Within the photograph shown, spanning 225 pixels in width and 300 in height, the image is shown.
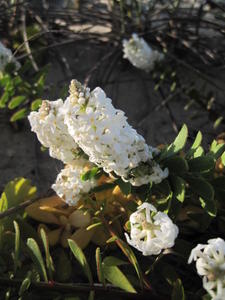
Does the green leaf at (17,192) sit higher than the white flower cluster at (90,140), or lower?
lower

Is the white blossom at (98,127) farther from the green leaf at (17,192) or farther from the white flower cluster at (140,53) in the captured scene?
the white flower cluster at (140,53)

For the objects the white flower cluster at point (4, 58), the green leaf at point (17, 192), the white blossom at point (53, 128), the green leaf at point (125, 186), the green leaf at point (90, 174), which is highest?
the white blossom at point (53, 128)

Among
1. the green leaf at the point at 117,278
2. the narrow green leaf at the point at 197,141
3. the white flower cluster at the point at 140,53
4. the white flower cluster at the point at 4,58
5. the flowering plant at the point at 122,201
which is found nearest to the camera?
the flowering plant at the point at 122,201

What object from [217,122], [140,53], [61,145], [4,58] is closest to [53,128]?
[61,145]

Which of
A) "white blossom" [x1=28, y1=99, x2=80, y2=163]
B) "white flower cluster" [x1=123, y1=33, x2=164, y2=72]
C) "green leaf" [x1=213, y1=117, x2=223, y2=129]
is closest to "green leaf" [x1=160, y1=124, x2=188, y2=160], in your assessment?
"white blossom" [x1=28, y1=99, x2=80, y2=163]

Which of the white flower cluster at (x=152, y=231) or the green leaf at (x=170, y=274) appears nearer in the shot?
the white flower cluster at (x=152, y=231)

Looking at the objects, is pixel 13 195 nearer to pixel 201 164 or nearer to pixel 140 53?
pixel 201 164

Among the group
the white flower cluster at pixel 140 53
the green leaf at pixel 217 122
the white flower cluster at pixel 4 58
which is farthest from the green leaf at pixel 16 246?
the white flower cluster at pixel 140 53
